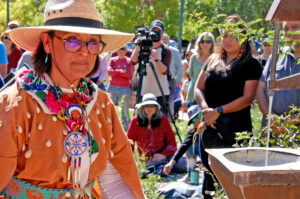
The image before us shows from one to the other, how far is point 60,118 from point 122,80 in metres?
5.80

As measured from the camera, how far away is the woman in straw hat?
7.25 feet

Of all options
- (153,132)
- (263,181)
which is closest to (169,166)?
(153,132)

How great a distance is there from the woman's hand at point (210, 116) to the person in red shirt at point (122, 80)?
394cm

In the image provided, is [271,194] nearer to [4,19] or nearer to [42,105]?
[42,105]

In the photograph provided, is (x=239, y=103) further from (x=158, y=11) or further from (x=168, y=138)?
(x=158, y=11)

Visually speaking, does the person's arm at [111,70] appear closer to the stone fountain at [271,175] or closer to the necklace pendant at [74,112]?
the necklace pendant at [74,112]

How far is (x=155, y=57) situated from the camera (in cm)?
652

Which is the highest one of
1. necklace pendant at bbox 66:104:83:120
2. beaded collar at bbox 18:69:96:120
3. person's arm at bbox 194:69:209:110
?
beaded collar at bbox 18:69:96:120

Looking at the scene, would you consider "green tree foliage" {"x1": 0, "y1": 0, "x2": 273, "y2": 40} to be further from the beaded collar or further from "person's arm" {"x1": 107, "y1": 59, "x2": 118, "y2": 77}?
the beaded collar

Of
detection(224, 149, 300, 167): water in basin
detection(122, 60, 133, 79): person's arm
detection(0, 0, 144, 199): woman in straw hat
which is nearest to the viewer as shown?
detection(0, 0, 144, 199): woman in straw hat

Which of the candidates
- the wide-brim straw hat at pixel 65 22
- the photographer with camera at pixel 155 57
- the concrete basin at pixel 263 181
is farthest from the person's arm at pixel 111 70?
the concrete basin at pixel 263 181

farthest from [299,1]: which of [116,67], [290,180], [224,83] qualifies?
[116,67]

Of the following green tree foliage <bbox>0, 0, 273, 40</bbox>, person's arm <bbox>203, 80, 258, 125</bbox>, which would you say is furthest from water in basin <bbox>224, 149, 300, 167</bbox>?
green tree foliage <bbox>0, 0, 273, 40</bbox>

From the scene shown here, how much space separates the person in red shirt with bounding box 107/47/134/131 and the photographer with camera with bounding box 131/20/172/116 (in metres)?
1.08
